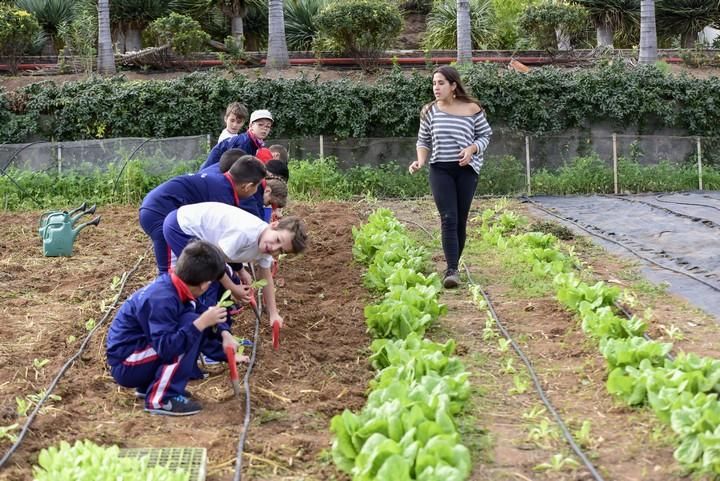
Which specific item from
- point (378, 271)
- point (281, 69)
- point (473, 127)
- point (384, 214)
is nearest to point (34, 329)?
point (378, 271)

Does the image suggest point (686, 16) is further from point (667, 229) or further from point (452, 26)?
point (667, 229)

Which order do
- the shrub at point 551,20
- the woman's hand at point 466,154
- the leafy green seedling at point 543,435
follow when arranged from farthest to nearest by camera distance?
the shrub at point 551,20, the woman's hand at point 466,154, the leafy green seedling at point 543,435

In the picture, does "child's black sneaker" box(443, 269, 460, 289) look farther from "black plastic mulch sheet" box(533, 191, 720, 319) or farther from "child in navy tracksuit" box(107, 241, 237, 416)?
"child in navy tracksuit" box(107, 241, 237, 416)

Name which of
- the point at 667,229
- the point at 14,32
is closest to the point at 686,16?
the point at 667,229

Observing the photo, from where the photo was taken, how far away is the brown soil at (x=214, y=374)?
4219 millimetres

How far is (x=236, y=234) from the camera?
508 cm

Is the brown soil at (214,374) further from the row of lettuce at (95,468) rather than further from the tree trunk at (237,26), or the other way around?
the tree trunk at (237,26)

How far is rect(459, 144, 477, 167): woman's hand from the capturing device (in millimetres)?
7258

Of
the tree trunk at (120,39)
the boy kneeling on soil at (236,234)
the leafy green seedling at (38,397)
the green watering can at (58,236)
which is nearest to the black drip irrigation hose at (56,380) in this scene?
the leafy green seedling at (38,397)

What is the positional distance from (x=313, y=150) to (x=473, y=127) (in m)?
8.71

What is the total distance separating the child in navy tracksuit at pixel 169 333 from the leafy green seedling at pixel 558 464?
1.65 meters

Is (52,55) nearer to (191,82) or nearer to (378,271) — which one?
(191,82)

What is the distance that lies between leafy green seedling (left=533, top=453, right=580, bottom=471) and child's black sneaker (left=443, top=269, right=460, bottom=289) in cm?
351

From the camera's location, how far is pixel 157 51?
1966cm
